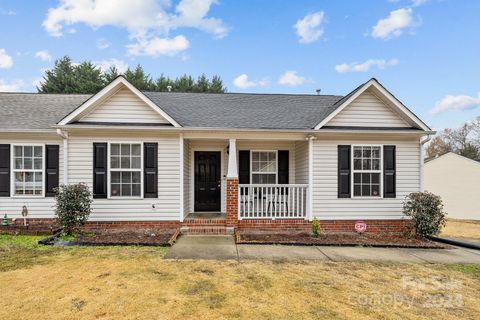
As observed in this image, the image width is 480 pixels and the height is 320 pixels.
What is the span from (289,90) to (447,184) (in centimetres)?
1766

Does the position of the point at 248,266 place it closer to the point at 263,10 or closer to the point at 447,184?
the point at 263,10

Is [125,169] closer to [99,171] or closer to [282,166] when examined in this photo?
[99,171]

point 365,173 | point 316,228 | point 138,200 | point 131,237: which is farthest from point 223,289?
point 365,173

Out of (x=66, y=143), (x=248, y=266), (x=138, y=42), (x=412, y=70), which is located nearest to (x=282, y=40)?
(x=412, y=70)

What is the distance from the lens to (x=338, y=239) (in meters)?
8.04

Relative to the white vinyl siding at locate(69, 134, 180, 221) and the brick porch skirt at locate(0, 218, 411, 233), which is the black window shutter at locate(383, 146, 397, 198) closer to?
the brick porch skirt at locate(0, 218, 411, 233)

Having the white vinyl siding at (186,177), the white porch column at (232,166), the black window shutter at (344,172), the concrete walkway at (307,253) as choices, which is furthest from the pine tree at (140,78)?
the concrete walkway at (307,253)

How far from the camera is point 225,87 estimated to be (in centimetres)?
3297

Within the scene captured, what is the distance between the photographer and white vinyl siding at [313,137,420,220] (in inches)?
356

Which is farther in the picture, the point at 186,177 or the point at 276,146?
the point at 276,146

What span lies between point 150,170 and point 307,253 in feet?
16.8

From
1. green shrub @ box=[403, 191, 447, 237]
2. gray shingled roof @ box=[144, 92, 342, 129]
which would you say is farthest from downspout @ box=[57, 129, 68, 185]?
green shrub @ box=[403, 191, 447, 237]

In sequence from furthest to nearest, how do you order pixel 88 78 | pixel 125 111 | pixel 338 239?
pixel 88 78 < pixel 125 111 < pixel 338 239

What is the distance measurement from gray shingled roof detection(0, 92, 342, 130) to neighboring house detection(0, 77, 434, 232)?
0.10 meters
